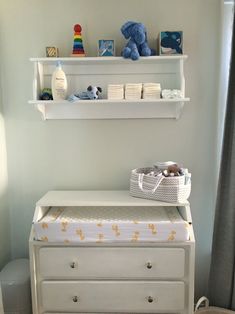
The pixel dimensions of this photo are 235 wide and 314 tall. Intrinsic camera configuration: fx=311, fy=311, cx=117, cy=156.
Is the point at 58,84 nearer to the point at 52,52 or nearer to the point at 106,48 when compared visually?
the point at 52,52

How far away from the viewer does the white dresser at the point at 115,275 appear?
1.67m

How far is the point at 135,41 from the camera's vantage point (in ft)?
5.87

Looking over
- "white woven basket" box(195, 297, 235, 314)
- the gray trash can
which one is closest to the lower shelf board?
the gray trash can

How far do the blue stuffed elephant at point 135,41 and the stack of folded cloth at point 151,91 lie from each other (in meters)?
0.17

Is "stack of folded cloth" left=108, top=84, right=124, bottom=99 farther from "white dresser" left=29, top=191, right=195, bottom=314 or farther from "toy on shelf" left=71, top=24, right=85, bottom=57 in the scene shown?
"white dresser" left=29, top=191, right=195, bottom=314

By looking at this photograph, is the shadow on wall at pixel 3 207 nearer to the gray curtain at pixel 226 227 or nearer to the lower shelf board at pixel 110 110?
the lower shelf board at pixel 110 110

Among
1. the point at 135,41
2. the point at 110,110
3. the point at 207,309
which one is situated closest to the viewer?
the point at 135,41

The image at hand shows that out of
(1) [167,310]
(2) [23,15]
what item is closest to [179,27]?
(2) [23,15]

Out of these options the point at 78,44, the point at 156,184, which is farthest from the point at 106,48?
the point at 156,184

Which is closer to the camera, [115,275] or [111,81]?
[115,275]

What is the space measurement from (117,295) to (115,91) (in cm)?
115

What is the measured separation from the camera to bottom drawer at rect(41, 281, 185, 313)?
169cm

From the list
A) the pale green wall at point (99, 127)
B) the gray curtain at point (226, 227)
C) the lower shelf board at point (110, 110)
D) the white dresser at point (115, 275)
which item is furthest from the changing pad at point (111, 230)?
the lower shelf board at point (110, 110)

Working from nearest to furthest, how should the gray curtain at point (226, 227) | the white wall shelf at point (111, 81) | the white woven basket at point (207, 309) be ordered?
the gray curtain at point (226, 227)
the white woven basket at point (207, 309)
the white wall shelf at point (111, 81)
